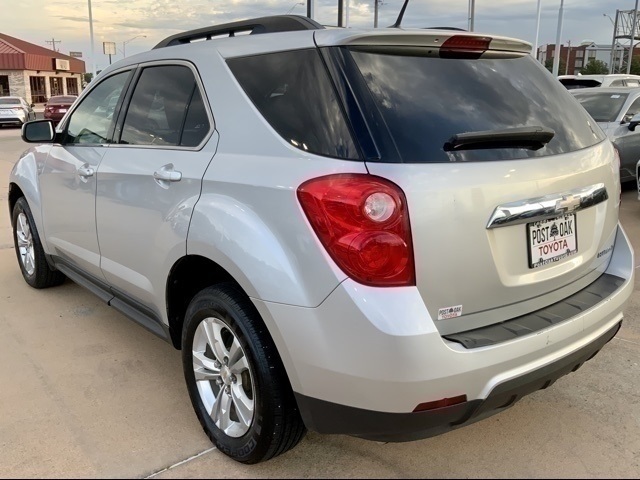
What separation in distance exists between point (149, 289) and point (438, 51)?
1.79 m

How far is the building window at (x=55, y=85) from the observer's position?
55.8 meters

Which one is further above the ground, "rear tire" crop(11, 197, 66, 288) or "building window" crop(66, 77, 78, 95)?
"building window" crop(66, 77, 78, 95)

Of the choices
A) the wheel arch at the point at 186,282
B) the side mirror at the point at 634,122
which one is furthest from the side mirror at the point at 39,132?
the side mirror at the point at 634,122

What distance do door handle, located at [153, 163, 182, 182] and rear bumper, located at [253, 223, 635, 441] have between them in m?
0.85

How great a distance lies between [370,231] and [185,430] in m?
1.52

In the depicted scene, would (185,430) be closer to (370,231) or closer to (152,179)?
(152,179)

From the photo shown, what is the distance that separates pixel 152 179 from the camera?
2895 millimetres

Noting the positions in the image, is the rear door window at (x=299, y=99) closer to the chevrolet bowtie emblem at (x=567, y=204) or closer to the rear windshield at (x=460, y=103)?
the rear windshield at (x=460, y=103)

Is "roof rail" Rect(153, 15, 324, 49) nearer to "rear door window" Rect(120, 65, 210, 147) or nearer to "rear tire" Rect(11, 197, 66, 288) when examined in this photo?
"rear door window" Rect(120, 65, 210, 147)

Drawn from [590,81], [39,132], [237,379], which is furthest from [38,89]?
[237,379]

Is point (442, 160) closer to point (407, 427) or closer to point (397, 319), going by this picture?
point (397, 319)

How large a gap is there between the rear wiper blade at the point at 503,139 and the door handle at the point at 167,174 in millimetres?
1240

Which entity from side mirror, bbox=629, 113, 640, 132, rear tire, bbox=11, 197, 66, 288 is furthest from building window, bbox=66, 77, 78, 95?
rear tire, bbox=11, 197, 66, 288

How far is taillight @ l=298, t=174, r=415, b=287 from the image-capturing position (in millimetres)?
2000
